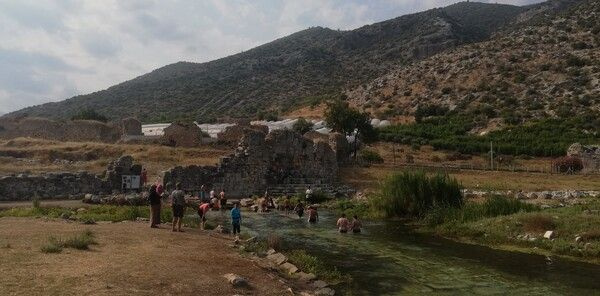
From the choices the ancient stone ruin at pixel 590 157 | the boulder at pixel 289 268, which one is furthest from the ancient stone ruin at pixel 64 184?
→ the ancient stone ruin at pixel 590 157

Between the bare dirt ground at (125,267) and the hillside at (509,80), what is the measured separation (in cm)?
5996

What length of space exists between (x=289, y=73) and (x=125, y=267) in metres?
105

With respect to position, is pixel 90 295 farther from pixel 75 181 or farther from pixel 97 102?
pixel 97 102

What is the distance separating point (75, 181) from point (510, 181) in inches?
1147

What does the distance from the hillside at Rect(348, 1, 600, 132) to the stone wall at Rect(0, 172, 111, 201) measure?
1954 inches

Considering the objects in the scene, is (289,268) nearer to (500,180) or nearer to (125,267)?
(125,267)

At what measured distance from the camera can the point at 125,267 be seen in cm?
1092

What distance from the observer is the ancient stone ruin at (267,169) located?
1422 inches

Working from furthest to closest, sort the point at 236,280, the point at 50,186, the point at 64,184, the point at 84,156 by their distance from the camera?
the point at 84,156, the point at 64,184, the point at 50,186, the point at 236,280

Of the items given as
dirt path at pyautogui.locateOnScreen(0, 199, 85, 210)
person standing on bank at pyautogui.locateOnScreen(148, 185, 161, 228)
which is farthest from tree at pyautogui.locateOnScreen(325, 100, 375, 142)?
person standing on bank at pyautogui.locateOnScreen(148, 185, 161, 228)

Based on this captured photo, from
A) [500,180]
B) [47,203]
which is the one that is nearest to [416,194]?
[500,180]

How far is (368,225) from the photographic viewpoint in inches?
935

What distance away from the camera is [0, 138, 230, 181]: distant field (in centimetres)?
4194

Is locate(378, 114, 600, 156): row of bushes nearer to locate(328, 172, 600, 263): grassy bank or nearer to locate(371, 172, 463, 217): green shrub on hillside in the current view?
locate(328, 172, 600, 263): grassy bank
